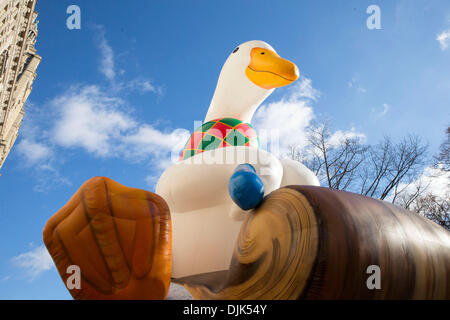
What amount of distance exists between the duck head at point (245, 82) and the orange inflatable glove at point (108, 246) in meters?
2.18

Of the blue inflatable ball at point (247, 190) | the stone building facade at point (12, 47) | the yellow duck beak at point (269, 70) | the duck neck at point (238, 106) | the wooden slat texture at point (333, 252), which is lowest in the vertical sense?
the wooden slat texture at point (333, 252)

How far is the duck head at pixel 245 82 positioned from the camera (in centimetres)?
324

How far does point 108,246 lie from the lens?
4.68 feet

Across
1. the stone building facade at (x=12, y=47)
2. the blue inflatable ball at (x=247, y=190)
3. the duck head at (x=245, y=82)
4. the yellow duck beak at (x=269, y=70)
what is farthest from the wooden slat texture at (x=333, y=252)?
the stone building facade at (x=12, y=47)

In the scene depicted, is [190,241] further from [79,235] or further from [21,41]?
[21,41]

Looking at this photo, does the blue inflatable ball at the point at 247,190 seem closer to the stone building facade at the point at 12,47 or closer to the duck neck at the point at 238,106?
the duck neck at the point at 238,106

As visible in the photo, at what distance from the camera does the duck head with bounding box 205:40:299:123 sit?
10.6 feet

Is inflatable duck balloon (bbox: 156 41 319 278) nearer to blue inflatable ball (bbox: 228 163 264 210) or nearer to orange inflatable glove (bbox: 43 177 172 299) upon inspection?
blue inflatable ball (bbox: 228 163 264 210)

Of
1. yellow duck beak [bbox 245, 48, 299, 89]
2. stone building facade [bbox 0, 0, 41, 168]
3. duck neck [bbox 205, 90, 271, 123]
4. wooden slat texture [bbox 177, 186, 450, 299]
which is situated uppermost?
stone building facade [bbox 0, 0, 41, 168]

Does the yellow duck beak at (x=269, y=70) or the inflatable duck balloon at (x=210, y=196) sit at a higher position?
the yellow duck beak at (x=269, y=70)

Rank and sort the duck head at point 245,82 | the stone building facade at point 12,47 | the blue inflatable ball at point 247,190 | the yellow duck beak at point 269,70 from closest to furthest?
1. the blue inflatable ball at point 247,190
2. the yellow duck beak at point 269,70
3. the duck head at point 245,82
4. the stone building facade at point 12,47

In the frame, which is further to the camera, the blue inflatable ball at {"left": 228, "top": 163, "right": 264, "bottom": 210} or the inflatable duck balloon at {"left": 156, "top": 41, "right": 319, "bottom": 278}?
the inflatable duck balloon at {"left": 156, "top": 41, "right": 319, "bottom": 278}

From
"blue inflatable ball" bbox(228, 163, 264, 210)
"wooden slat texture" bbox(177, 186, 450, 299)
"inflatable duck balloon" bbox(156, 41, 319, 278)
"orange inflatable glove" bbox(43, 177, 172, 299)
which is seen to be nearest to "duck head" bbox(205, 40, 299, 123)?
"inflatable duck balloon" bbox(156, 41, 319, 278)

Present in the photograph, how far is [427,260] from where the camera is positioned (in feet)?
Result: 4.42
